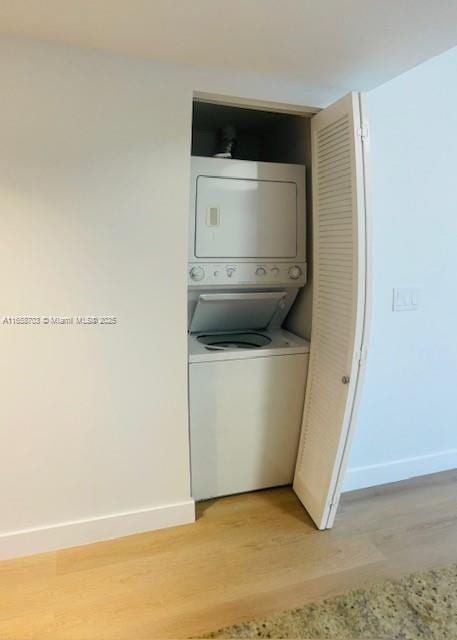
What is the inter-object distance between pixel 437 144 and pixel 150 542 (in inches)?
99.7

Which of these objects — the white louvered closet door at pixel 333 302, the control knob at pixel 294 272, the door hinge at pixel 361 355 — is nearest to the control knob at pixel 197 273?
the control knob at pixel 294 272

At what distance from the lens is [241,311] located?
2.36m

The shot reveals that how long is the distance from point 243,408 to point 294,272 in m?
0.79

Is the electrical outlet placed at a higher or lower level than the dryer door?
lower

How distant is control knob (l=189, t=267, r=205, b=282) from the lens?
2.07m

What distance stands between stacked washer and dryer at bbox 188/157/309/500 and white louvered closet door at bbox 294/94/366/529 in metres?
0.14

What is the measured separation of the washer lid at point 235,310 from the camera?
2.21m

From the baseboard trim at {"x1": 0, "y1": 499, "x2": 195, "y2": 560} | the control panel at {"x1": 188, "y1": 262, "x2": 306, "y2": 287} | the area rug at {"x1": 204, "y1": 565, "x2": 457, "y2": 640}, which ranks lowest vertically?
the area rug at {"x1": 204, "y1": 565, "x2": 457, "y2": 640}

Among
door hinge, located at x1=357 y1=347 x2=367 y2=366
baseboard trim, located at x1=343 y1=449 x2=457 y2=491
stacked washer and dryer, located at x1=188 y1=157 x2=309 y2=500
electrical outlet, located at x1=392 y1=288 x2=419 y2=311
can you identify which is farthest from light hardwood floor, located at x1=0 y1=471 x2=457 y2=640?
electrical outlet, located at x1=392 y1=288 x2=419 y2=311

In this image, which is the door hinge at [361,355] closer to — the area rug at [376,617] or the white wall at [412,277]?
the white wall at [412,277]

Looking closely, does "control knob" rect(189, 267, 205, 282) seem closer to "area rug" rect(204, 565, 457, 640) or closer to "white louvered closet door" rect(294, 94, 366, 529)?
"white louvered closet door" rect(294, 94, 366, 529)

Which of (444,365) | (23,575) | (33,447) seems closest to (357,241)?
(444,365)

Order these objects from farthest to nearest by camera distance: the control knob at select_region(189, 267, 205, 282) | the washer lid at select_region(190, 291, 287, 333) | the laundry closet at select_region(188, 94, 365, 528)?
Answer: 1. the washer lid at select_region(190, 291, 287, 333)
2. the control knob at select_region(189, 267, 205, 282)
3. the laundry closet at select_region(188, 94, 365, 528)

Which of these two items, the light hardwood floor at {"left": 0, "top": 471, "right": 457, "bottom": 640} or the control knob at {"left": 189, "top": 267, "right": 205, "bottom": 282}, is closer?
the light hardwood floor at {"left": 0, "top": 471, "right": 457, "bottom": 640}
